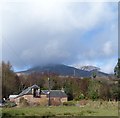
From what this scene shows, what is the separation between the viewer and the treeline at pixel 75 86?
31516mm

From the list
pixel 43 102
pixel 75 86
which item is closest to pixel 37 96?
pixel 43 102

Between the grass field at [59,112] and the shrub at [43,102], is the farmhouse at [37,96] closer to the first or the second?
the shrub at [43,102]

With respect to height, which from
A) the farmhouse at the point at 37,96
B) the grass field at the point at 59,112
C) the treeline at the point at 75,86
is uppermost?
the treeline at the point at 75,86

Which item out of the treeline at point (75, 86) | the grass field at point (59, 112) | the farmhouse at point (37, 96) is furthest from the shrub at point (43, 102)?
the grass field at point (59, 112)

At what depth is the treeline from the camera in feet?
103

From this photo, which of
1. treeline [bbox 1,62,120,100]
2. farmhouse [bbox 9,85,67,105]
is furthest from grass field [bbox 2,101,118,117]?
farmhouse [bbox 9,85,67,105]

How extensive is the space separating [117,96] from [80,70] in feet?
219

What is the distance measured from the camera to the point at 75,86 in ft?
127

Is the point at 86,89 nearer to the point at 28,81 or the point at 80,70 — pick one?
the point at 28,81

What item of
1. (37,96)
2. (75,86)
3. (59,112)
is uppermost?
(75,86)

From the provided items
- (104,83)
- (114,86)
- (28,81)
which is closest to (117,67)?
(114,86)

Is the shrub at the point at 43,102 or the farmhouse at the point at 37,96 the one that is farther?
the farmhouse at the point at 37,96

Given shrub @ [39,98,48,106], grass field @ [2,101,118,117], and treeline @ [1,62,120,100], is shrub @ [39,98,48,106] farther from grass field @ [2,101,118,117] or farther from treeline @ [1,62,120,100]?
grass field @ [2,101,118,117]

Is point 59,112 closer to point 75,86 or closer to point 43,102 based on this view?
point 43,102
